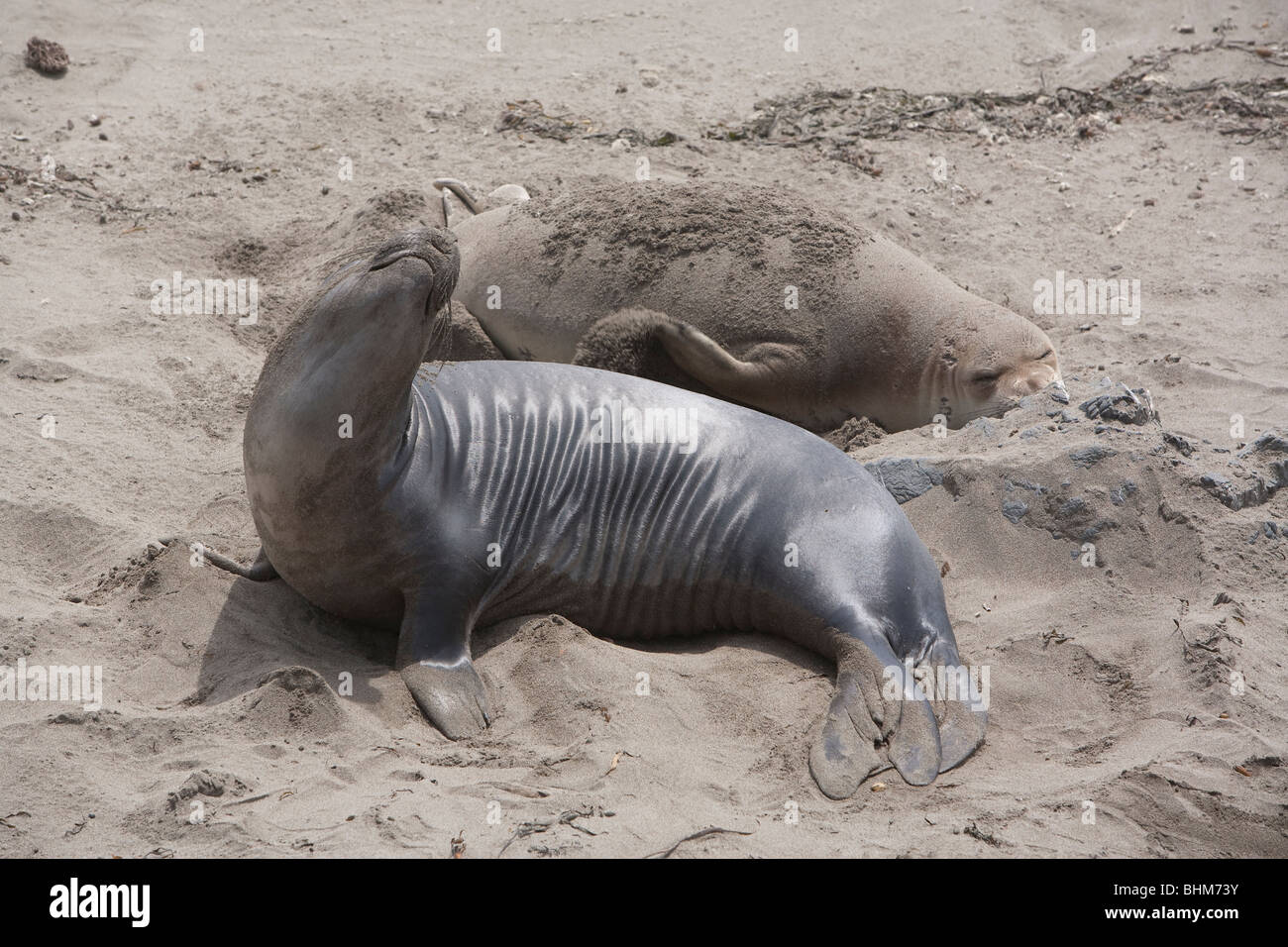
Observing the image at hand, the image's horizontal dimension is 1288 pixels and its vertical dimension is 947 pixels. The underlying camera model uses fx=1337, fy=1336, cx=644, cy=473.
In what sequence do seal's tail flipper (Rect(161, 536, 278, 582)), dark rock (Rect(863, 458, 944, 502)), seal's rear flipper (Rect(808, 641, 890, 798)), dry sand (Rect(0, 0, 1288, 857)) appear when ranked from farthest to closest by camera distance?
dark rock (Rect(863, 458, 944, 502)), seal's tail flipper (Rect(161, 536, 278, 582)), seal's rear flipper (Rect(808, 641, 890, 798)), dry sand (Rect(0, 0, 1288, 857))

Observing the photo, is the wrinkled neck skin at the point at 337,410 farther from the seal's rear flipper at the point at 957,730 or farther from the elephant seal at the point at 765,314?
the elephant seal at the point at 765,314

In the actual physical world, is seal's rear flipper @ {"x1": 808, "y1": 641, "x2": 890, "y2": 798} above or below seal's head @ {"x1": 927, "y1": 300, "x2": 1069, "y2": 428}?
below

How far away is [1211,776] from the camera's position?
11.7ft

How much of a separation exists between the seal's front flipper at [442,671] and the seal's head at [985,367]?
2.86 metres

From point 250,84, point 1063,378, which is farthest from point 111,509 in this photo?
point 250,84

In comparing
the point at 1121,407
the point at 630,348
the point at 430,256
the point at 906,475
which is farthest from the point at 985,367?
the point at 430,256

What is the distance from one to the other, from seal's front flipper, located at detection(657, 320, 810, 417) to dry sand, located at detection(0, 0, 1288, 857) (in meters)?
0.55

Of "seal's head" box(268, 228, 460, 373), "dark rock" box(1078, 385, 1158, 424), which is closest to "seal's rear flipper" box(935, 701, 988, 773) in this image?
"dark rock" box(1078, 385, 1158, 424)

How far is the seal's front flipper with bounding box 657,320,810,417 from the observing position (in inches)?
242

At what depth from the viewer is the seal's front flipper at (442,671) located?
13.1 feet

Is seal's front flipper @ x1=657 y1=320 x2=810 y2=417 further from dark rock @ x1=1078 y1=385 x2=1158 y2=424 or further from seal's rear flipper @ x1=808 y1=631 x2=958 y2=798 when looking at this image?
seal's rear flipper @ x1=808 y1=631 x2=958 y2=798

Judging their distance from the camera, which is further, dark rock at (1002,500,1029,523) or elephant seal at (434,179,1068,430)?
elephant seal at (434,179,1068,430)

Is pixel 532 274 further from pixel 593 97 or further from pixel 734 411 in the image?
pixel 593 97

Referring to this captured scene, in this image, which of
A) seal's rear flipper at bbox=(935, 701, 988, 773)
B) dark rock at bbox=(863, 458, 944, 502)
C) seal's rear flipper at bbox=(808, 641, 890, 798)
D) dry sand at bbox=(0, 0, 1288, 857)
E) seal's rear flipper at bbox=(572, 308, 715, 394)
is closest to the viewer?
dry sand at bbox=(0, 0, 1288, 857)
